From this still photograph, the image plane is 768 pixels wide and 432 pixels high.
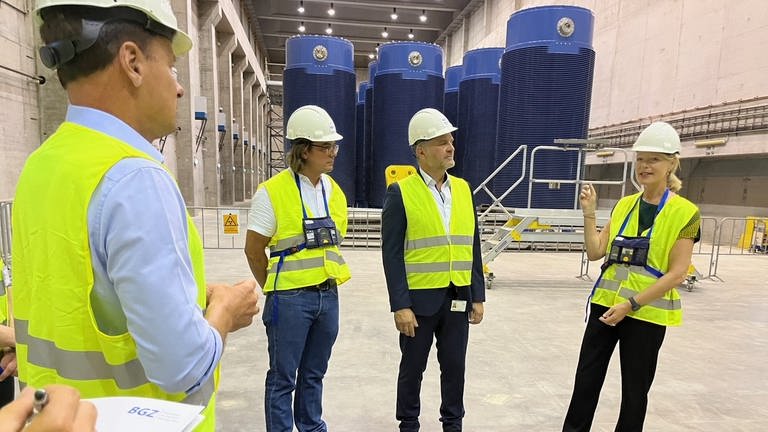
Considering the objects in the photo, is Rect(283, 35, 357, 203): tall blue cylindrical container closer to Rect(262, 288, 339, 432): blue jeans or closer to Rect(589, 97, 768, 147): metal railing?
Rect(589, 97, 768, 147): metal railing

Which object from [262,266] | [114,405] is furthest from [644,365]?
[114,405]

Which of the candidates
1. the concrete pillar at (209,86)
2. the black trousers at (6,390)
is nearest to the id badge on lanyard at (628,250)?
the black trousers at (6,390)

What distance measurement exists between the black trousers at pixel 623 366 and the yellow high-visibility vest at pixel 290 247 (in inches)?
61.0

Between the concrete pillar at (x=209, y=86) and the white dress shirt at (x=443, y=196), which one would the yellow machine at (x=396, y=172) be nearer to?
the white dress shirt at (x=443, y=196)

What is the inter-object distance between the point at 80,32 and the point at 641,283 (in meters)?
2.59

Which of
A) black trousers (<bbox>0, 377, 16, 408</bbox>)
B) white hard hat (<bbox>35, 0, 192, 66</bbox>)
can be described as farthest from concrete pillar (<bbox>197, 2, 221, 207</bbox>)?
white hard hat (<bbox>35, 0, 192, 66</bbox>)

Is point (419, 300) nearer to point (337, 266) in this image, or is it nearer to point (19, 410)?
point (337, 266)

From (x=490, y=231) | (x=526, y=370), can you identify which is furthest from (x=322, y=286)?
(x=490, y=231)

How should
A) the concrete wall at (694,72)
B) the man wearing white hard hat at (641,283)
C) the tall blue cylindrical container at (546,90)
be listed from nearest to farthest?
the man wearing white hard hat at (641,283) → the tall blue cylindrical container at (546,90) → the concrete wall at (694,72)

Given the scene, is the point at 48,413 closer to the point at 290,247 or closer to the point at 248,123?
the point at 290,247

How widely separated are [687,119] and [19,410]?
14427 mm

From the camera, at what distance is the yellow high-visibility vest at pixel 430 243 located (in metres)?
2.44

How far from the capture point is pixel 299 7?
22.1 metres

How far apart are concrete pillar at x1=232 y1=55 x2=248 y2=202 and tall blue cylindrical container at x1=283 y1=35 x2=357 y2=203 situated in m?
12.2
